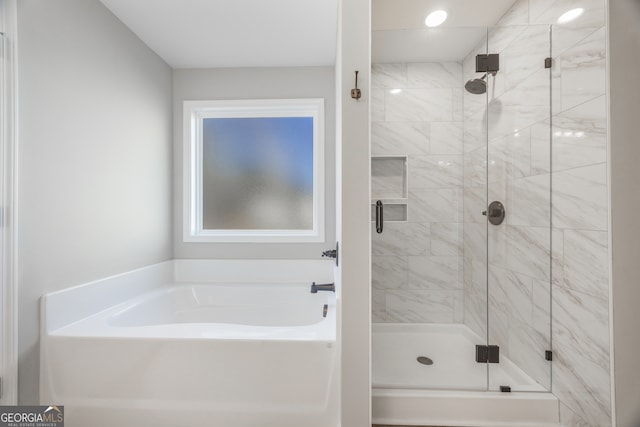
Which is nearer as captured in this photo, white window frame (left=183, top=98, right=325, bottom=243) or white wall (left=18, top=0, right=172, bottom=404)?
white wall (left=18, top=0, right=172, bottom=404)

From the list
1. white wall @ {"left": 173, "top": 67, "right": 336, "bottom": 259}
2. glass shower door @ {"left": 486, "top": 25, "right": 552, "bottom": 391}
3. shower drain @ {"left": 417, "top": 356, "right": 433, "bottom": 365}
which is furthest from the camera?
white wall @ {"left": 173, "top": 67, "right": 336, "bottom": 259}

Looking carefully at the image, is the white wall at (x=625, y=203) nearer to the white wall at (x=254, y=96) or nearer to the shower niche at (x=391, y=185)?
the shower niche at (x=391, y=185)

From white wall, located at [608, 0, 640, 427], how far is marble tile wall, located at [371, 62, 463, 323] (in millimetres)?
1627

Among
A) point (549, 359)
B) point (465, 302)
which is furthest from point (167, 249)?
point (549, 359)

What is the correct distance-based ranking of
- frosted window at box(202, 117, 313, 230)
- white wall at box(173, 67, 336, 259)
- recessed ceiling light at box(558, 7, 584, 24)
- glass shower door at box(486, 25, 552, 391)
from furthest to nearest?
frosted window at box(202, 117, 313, 230)
white wall at box(173, 67, 336, 259)
glass shower door at box(486, 25, 552, 391)
recessed ceiling light at box(558, 7, 584, 24)

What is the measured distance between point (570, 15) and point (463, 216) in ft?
4.21

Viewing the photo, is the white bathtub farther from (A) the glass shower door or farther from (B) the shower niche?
(B) the shower niche

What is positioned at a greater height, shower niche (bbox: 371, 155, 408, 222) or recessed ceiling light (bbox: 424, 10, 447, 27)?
recessed ceiling light (bbox: 424, 10, 447, 27)

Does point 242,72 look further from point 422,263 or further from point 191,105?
point 422,263

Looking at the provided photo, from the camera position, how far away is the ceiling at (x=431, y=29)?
1797 millimetres

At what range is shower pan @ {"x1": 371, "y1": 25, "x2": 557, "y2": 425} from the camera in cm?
152

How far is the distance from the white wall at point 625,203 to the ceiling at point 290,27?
1.47 meters
